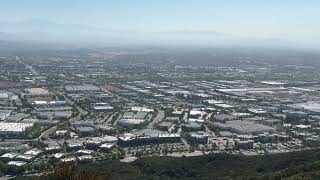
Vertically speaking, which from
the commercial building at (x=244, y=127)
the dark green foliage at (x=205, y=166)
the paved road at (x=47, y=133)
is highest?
the dark green foliage at (x=205, y=166)

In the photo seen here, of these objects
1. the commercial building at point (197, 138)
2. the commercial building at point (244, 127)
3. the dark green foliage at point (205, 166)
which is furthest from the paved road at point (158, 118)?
the dark green foliage at point (205, 166)

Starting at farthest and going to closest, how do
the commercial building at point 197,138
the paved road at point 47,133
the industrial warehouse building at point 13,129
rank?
the industrial warehouse building at point 13,129
the paved road at point 47,133
the commercial building at point 197,138

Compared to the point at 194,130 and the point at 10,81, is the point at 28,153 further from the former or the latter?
the point at 10,81

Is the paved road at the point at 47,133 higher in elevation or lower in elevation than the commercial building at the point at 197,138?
lower

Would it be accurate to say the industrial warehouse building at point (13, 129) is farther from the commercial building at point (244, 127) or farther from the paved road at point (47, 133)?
the commercial building at point (244, 127)

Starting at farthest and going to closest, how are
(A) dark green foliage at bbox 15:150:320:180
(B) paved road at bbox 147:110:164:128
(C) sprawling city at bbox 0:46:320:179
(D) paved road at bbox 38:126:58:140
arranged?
1. (B) paved road at bbox 147:110:164:128
2. (D) paved road at bbox 38:126:58:140
3. (C) sprawling city at bbox 0:46:320:179
4. (A) dark green foliage at bbox 15:150:320:180

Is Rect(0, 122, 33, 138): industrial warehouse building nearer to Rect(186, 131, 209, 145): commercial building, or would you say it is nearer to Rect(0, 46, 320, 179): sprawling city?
Rect(0, 46, 320, 179): sprawling city

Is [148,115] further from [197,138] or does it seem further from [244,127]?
[197,138]

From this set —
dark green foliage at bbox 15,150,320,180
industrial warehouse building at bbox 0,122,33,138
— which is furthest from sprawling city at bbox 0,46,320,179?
dark green foliage at bbox 15,150,320,180

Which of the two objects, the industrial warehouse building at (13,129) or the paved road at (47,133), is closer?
the paved road at (47,133)

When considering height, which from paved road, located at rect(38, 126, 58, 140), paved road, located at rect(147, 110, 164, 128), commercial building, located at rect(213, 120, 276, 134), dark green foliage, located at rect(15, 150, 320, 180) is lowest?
paved road, located at rect(147, 110, 164, 128)

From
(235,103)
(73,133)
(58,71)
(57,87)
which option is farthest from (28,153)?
(58,71)
